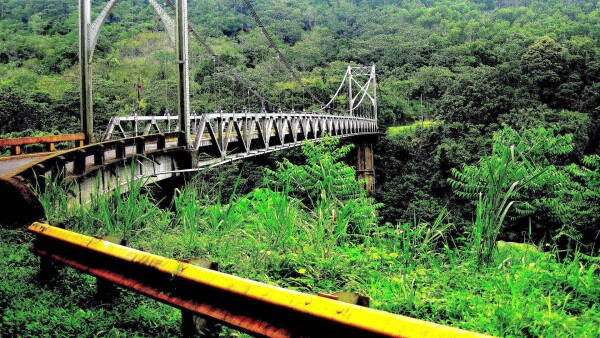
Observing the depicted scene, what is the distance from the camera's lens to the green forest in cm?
221

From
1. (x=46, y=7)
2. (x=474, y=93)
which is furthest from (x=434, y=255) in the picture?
(x=46, y=7)

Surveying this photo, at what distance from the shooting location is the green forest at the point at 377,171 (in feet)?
7.27

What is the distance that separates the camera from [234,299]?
5.68 feet

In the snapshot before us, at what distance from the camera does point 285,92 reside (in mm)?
34750

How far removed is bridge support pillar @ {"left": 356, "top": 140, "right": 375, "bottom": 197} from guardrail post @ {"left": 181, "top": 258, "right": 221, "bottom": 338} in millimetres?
27452

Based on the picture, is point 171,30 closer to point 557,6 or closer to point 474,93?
point 474,93

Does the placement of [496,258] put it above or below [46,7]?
below

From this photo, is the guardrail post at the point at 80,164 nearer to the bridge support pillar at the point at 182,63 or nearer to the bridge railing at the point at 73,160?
the bridge railing at the point at 73,160

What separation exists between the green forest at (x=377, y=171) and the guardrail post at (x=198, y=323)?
143mm

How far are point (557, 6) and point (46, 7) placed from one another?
69.0 meters

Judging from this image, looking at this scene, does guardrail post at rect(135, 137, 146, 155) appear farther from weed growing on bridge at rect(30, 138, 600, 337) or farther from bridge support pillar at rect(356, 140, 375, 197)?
bridge support pillar at rect(356, 140, 375, 197)

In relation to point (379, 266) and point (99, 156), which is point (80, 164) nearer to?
point (99, 156)

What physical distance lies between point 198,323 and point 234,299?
0.90 feet

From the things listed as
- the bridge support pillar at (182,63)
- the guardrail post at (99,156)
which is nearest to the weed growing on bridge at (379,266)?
the guardrail post at (99,156)
